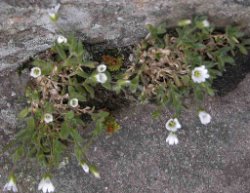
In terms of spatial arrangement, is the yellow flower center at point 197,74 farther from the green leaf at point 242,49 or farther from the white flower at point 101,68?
the white flower at point 101,68

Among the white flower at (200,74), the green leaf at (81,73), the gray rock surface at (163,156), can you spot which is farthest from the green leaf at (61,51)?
the white flower at (200,74)

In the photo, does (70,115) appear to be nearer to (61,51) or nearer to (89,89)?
(89,89)

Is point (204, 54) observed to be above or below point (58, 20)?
below

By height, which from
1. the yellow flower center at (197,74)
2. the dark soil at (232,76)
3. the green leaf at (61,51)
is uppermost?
the green leaf at (61,51)

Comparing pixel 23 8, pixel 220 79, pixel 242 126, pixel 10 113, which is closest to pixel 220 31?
pixel 220 79

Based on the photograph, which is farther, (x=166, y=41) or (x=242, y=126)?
(x=242, y=126)

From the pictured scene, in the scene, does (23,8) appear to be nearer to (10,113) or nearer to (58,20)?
(58,20)
